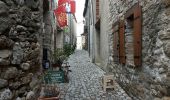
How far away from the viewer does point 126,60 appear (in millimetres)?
6539

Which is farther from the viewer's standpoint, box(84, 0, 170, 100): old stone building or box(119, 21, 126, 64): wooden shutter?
box(119, 21, 126, 64): wooden shutter

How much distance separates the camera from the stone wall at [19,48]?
10.3 feet

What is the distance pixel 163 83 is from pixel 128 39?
8.94ft

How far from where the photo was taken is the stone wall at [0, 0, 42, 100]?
10.3 ft

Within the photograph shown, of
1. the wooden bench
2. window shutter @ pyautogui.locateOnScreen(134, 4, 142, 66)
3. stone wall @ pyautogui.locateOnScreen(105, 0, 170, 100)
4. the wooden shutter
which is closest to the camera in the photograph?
stone wall @ pyautogui.locateOnScreen(105, 0, 170, 100)

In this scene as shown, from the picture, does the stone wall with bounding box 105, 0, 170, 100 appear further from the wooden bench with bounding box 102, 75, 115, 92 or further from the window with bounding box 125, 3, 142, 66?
the wooden bench with bounding box 102, 75, 115, 92

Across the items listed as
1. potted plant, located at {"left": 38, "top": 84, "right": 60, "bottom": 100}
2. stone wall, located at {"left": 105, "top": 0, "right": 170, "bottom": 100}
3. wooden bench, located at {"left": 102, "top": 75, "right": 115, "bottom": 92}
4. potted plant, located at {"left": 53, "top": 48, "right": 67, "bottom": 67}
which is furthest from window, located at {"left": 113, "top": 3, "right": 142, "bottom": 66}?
potted plant, located at {"left": 53, "top": 48, "right": 67, "bottom": 67}

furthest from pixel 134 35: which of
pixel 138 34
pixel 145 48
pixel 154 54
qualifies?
pixel 154 54

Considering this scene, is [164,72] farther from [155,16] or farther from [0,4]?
[0,4]

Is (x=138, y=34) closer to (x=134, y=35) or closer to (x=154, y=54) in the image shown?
(x=134, y=35)

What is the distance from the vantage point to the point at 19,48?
3514 mm

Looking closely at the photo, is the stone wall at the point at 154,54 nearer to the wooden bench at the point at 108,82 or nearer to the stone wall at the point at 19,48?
the wooden bench at the point at 108,82

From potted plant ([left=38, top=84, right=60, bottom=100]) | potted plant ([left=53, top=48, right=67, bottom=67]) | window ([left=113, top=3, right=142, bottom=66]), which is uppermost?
window ([left=113, top=3, right=142, bottom=66])

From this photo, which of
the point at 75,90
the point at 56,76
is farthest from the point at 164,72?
the point at 56,76
